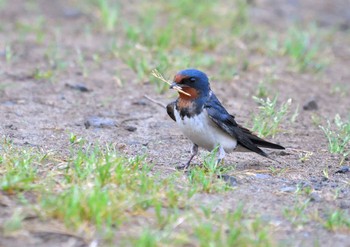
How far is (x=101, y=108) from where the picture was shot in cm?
705

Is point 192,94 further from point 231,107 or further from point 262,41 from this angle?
point 262,41

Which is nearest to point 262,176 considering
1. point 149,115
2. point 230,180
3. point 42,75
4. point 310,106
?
point 230,180

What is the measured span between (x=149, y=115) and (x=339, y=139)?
1.66 meters

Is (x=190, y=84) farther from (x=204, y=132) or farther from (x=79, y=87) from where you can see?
(x=79, y=87)

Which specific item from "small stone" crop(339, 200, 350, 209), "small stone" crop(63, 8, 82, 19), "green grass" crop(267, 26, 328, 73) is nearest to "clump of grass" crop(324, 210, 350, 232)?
"small stone" crop(339, 200, 350, 209)

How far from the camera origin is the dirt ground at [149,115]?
475 cm

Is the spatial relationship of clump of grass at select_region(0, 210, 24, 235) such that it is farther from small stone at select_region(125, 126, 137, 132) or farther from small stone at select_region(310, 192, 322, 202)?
small stone at select_region(125, 126, 137, 132)

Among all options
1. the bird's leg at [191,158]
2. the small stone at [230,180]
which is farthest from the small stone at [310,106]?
the small stone at [230,180]

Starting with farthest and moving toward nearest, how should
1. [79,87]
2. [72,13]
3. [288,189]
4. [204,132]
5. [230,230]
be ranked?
[72,13]
[79,87]
[204,132]
[288,189]
[230,230]

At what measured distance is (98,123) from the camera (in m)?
6.51

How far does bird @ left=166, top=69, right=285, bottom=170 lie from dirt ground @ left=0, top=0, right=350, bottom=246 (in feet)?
0.74

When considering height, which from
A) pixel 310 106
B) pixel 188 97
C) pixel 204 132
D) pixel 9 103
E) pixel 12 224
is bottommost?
pixel 9 103

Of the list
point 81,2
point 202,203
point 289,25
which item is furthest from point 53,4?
point 202,203

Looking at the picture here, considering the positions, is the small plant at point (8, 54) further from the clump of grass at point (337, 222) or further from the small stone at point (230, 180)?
the clump of grass at point (337, 222)
